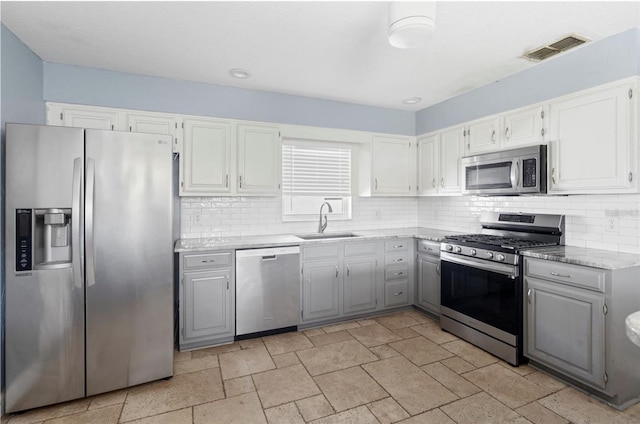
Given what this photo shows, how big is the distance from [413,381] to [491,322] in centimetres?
93

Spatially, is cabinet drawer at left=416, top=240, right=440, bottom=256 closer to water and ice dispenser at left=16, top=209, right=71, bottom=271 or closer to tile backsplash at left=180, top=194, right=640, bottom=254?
tile backsplash at left=180, top=194, right=640, bottom=254

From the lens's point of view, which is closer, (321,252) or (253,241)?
(253,241)

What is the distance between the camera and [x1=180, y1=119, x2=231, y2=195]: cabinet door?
10.8 feet

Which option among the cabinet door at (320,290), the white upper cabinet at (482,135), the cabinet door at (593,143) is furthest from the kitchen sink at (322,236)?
the cabinet door at (593,143)

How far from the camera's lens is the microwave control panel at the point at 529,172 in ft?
9.46

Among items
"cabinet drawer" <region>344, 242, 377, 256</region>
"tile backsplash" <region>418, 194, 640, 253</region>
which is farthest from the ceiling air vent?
"cabinet drawer" <region>344, 242, 377, 256</region>

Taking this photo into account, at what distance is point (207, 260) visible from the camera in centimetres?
301

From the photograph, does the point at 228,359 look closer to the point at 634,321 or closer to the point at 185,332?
the point at 185,332

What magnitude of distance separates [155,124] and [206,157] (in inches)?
21.6

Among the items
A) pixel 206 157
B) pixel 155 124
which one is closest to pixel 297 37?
pixel 206 157

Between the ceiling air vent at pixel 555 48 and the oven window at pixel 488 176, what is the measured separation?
896 mm

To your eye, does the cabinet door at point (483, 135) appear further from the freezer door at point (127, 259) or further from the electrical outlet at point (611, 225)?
the freezer door at point (127, 259)

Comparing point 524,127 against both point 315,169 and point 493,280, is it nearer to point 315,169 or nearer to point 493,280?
point 493,280

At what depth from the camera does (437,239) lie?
355 cm
